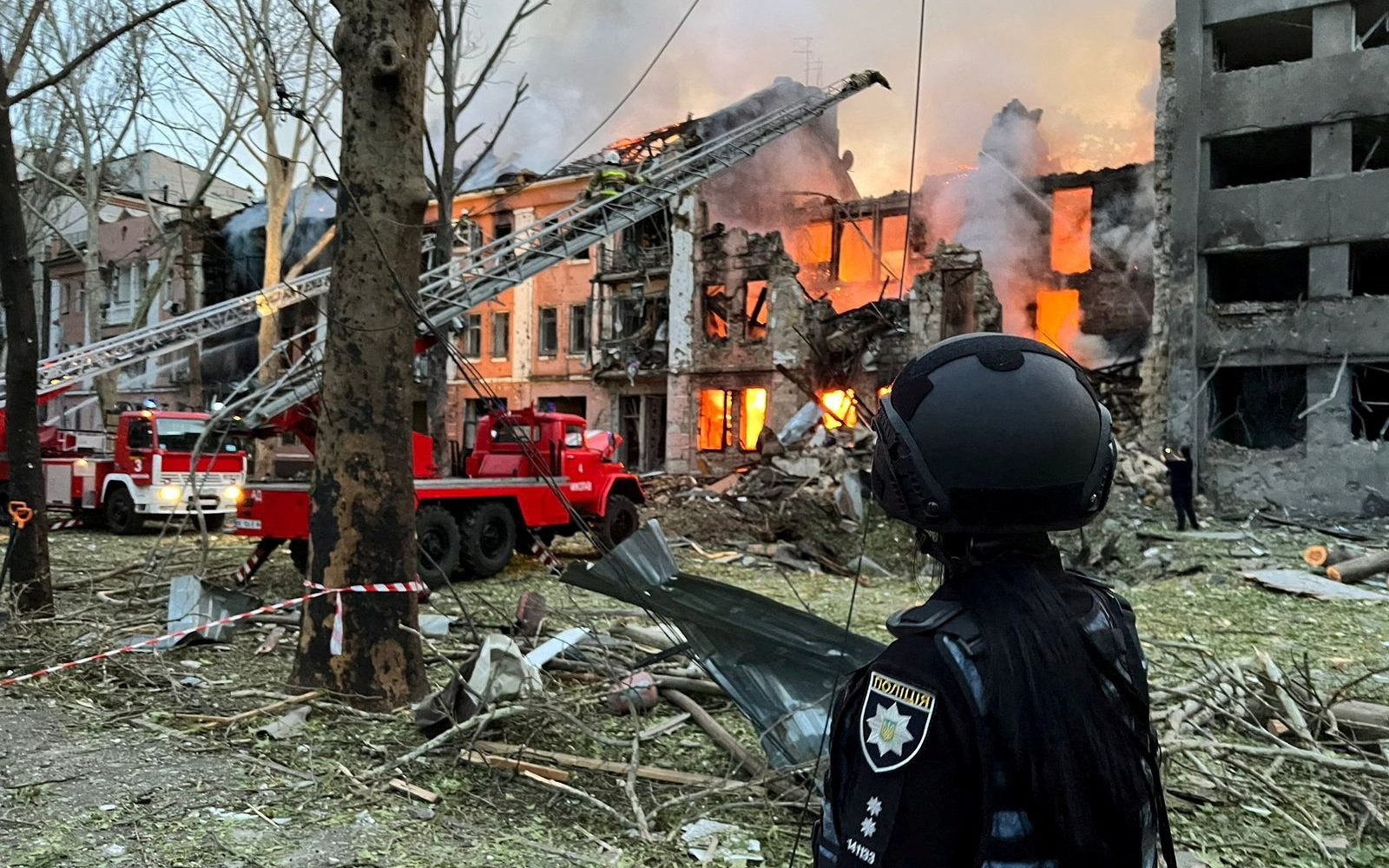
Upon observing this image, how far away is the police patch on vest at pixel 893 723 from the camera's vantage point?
142 cm

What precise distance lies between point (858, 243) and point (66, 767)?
32897mm

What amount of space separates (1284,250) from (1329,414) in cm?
415

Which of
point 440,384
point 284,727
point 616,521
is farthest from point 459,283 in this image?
point 284,727

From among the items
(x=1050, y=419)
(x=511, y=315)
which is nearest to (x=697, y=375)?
(x=511, y=315)

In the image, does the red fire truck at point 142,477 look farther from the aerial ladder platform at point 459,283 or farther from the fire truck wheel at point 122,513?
the aerial ladder platform at point 459,283

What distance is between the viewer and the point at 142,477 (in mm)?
16406

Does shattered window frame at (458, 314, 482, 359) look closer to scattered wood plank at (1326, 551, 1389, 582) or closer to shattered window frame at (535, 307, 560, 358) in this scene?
shattered window frame at (535, 307, 560, 358)

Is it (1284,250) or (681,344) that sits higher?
(1284,250)

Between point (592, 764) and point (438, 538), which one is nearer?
point (592, 764)

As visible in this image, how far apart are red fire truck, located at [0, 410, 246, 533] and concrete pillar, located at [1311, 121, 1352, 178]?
73.4 feet

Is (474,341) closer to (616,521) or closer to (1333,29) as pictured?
(616,521)

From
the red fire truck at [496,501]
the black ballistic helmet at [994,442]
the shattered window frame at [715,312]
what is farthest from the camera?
the shattered window frame at [715,312]

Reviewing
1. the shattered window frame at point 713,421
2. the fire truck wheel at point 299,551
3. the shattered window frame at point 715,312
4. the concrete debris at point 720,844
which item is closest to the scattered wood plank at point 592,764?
the concrete debris at point 720,844

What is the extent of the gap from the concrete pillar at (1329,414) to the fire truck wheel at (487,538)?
1699 cm
